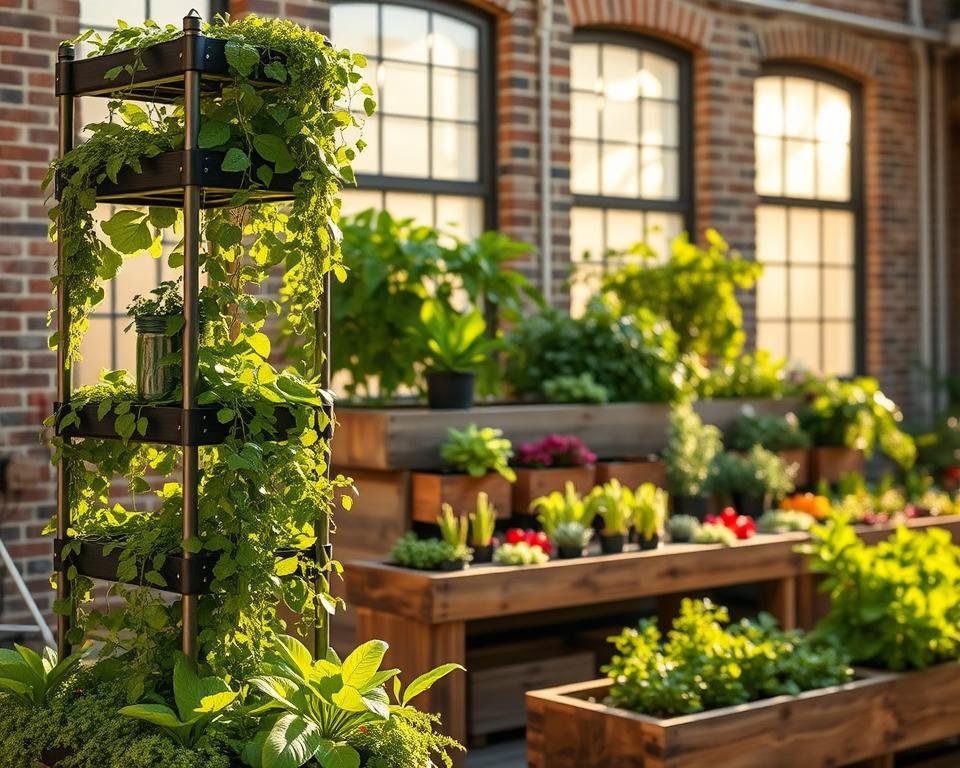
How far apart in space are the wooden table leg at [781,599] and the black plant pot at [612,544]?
31.8 inches

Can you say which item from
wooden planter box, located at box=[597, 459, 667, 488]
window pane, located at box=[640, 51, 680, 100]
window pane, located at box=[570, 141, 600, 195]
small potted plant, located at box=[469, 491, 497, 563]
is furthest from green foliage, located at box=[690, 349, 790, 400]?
small potted plant, located at box=[469, 491, 497, 563]

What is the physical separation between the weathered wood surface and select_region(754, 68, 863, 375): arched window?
1.71 m

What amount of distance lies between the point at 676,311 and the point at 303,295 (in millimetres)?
3786

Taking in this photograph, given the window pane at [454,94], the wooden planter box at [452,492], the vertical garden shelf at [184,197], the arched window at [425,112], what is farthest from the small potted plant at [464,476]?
the vertical garden shelf at [184,197]

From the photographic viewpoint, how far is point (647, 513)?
548cm

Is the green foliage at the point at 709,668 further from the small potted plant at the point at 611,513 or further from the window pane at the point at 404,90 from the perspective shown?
the window pane at the point at 404,90

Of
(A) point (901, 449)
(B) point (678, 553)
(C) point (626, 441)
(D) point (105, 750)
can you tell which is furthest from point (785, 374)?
(D) point (105, 750)

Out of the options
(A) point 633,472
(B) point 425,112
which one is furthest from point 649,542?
(B) point 425,112

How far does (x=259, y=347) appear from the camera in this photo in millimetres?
3434

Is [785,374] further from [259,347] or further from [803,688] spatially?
[259,347]

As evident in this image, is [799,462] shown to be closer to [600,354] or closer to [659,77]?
[600,354]

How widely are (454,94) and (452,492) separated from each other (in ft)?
7.20

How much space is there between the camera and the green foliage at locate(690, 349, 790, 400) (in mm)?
6812

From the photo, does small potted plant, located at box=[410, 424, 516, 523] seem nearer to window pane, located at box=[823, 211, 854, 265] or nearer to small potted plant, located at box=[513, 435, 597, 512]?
small potted plant, located at box=[513, 435, 597, 512]
